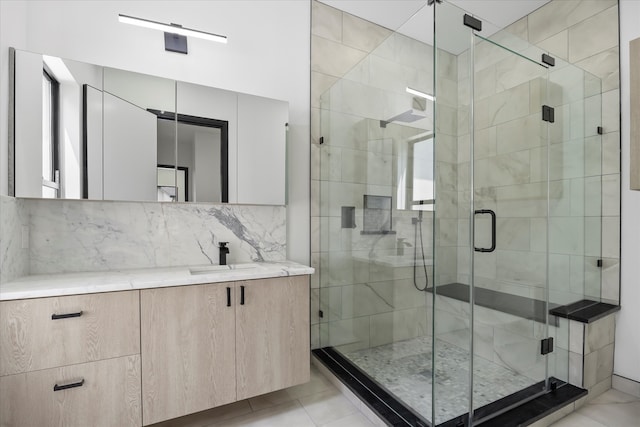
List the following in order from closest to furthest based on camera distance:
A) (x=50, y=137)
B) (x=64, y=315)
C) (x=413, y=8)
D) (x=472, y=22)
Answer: (x=64, y=315) < (x=472, y=22) < (x=50, y=137) < (x=413, y=8)

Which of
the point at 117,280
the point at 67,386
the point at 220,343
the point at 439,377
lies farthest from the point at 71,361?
the point at 439,377

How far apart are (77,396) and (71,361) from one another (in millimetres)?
164

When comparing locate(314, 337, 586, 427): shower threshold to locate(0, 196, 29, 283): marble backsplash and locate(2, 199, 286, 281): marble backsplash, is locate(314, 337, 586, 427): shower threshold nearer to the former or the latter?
locate(2, 199, 286, 281): marble backsplash

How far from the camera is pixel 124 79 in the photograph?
1837 millimetres

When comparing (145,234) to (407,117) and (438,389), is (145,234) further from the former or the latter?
(438,389)

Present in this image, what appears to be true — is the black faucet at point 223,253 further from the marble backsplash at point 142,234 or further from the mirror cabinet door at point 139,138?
the mirror cabinet door at point 139,138

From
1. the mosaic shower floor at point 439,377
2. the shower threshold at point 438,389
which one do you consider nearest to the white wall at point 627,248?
the shower threshold at point 438,389

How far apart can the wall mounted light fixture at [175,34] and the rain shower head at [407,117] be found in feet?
4.07

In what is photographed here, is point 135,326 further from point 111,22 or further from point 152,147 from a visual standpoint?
point 111,22

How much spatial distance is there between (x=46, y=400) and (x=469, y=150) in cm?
229

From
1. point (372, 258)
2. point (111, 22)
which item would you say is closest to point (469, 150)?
point (372, 258)

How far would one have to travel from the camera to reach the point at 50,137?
1.68 m

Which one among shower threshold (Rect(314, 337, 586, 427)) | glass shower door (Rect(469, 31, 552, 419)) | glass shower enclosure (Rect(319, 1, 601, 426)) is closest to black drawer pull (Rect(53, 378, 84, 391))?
shower threshold (Rect(314, 337, 586, 427))

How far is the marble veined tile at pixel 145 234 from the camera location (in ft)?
5.86
